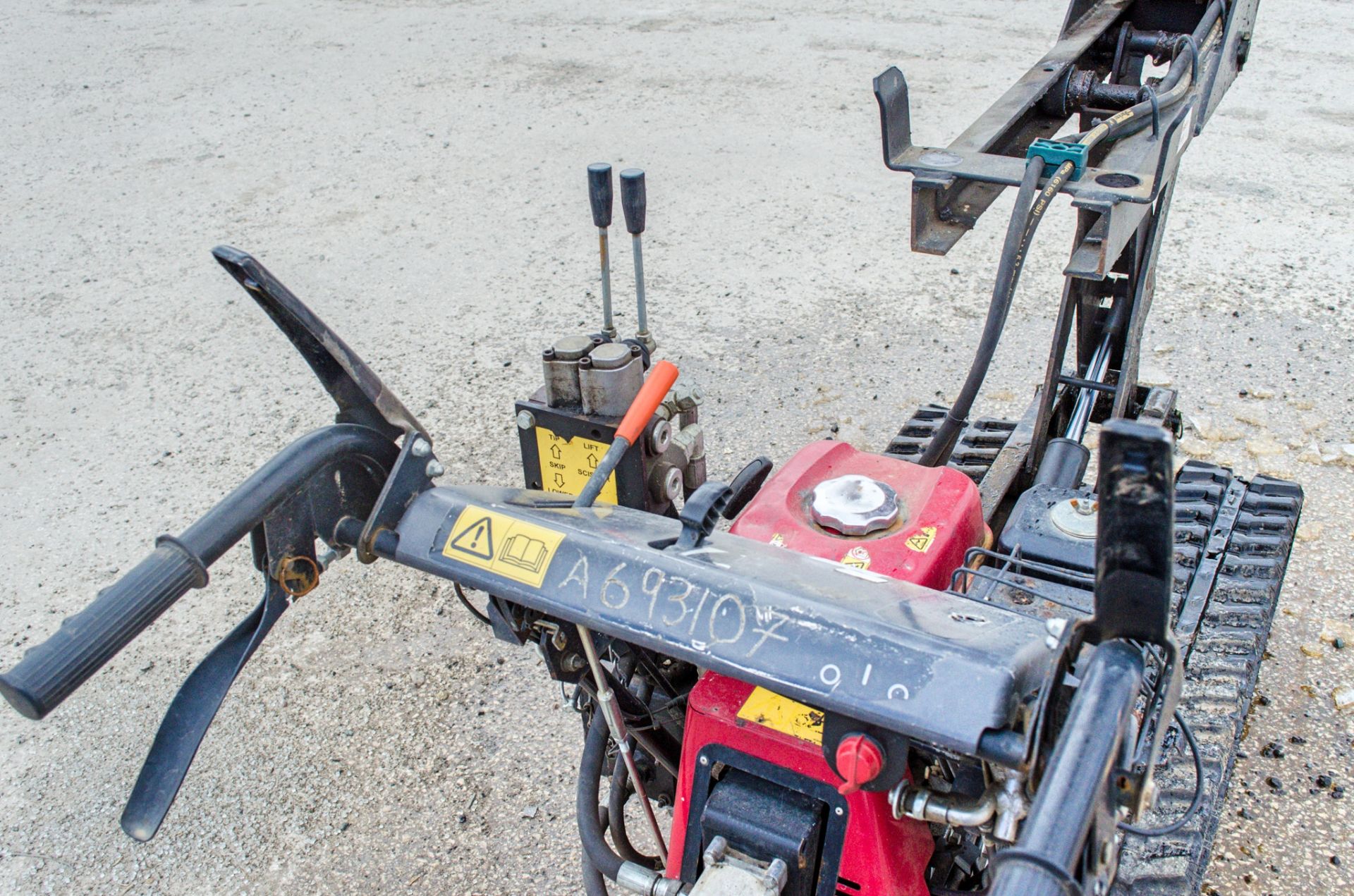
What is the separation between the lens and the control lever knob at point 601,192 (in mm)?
2121

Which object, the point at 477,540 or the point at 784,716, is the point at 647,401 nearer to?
the point at 477,540

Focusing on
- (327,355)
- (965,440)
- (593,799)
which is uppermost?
(327,355)

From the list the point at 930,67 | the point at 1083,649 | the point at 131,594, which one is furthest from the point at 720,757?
the point at 930,67

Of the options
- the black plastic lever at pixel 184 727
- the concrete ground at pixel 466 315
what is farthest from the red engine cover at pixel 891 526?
the concrete ground at pixel 466 315

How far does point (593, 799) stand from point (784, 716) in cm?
51

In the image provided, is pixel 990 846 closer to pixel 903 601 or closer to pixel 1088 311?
pixel 903 601

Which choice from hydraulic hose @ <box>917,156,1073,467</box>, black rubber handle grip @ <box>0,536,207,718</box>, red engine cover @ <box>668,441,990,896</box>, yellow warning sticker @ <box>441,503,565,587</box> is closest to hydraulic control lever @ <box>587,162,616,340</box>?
red engine cover @ <box>668,441,990,896</box>

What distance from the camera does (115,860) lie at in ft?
7.80

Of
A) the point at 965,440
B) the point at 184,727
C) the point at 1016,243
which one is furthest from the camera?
the point at 965,440

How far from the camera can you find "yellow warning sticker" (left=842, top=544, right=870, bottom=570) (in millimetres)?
1624

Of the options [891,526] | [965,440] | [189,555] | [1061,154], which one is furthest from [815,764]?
[965,440]

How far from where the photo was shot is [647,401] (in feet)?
5.14

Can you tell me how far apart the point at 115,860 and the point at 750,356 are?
8.29 ft

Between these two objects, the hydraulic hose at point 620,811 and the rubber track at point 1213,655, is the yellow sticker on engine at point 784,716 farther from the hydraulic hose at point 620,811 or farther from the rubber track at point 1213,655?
the rubber track at point 1213,655
